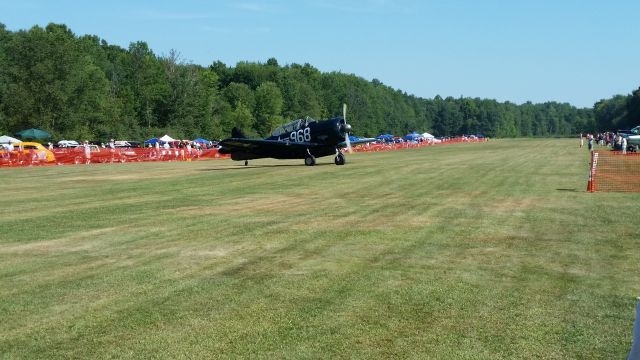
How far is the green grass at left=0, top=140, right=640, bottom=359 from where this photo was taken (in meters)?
5.55

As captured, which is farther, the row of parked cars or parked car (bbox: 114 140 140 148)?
parked car (bbox: 114 140 140 148)

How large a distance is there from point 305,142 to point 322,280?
90.1ft

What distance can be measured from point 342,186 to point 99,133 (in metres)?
86.7

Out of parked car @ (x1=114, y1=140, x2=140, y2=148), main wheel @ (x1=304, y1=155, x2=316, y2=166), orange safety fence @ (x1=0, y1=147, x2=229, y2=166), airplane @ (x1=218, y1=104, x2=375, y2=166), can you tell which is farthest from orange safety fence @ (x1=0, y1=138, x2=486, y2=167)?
parked car @ (x1=114, y1=140, x2=140, y2=148)

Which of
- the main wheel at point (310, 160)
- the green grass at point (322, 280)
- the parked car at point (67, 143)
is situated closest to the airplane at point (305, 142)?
the main wheel at point (310, 160)

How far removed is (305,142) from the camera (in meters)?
35.0

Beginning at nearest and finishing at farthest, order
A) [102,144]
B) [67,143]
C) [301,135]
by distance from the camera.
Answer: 1. [301,135]
2. [67,143]
3. [102,144]

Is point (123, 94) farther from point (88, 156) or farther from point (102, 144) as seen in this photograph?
point (88, 156)

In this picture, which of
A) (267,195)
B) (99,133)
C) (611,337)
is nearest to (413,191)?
(267,195)

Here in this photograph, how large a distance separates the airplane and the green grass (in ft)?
61.5

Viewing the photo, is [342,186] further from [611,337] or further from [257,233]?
[611,337]

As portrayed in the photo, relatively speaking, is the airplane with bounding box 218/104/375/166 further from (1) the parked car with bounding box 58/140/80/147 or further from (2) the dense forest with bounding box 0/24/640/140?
(2) the dense forest with bounding box 0/24/640/140

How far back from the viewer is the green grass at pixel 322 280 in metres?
5.55

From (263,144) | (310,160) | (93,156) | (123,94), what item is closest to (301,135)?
(310,160)
